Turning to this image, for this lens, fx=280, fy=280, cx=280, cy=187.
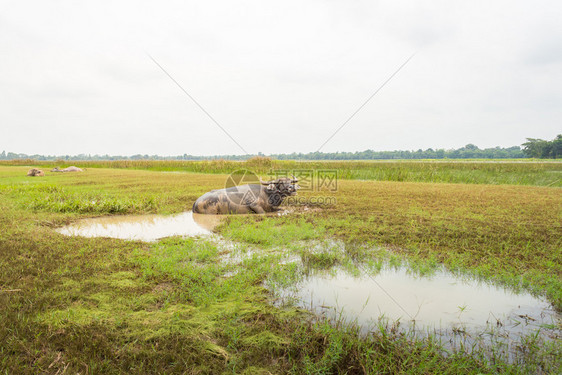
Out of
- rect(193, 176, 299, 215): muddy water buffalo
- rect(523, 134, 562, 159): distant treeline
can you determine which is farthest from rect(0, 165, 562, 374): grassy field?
rect(523, 134, 562, 159): distant treeline

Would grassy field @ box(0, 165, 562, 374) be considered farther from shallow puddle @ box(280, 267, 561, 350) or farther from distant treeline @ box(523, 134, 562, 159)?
distant treeline @ box(523, 134, 562, 159)

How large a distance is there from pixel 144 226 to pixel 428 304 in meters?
4.84

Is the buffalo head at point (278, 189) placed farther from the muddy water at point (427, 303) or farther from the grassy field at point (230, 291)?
the muddy water at point (427, 303)

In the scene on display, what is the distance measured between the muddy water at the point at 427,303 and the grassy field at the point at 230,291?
22cm

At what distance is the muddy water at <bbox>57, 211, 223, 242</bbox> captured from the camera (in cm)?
471

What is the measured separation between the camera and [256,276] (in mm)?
3010

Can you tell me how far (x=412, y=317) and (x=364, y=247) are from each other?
1748mm

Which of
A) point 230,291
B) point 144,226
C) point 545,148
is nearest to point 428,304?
point 230,291

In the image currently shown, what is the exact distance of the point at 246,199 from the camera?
22.6 feet

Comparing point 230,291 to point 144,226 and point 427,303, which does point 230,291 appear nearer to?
point 427,303

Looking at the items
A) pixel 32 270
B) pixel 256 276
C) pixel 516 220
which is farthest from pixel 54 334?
pixel 516 220

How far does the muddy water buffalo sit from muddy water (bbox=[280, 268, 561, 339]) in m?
3.94

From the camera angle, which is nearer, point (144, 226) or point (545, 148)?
point (144, 226)

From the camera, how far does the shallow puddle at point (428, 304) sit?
2221 mm
